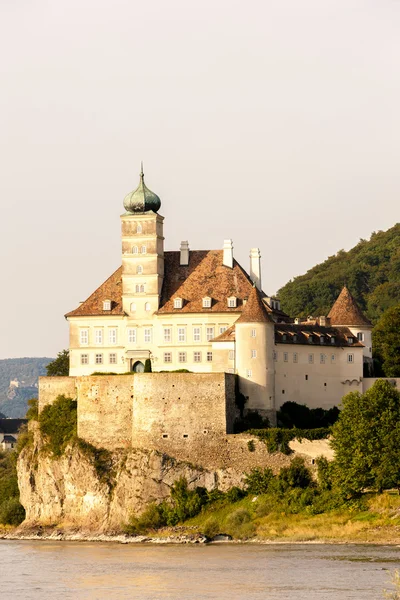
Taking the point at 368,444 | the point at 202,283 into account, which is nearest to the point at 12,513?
the point at 202,283

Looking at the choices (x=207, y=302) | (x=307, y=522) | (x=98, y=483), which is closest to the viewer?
(x=307, y=522)

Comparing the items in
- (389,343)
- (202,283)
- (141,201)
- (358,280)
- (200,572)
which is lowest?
(200,572)

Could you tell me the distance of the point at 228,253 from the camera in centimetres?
8250

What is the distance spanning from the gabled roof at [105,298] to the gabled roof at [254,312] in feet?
27.2

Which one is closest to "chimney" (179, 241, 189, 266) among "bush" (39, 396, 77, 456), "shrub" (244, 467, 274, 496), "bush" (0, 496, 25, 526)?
"bush" (39, 396, 77, 456)

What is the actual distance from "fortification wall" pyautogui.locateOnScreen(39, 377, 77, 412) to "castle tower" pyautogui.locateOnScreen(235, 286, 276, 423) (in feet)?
32.0

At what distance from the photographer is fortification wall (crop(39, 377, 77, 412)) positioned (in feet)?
266

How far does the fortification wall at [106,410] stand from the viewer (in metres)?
78.2

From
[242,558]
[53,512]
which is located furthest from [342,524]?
[53,512]

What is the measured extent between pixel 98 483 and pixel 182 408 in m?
6.17

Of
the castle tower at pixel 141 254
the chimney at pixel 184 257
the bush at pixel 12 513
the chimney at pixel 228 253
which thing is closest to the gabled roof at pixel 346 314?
the chimney at pixel 228 253

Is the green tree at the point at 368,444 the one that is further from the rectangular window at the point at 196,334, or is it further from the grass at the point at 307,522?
the rectangular window at the point at 196,334

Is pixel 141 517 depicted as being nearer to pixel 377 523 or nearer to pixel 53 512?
pixel 53 512

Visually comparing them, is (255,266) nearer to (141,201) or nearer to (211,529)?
(141,201)
